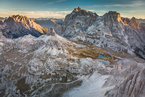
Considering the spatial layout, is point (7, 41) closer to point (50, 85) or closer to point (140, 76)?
point (50, 85)

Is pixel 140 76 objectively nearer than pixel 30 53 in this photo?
Yes

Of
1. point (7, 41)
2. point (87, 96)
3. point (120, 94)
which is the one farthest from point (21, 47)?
point (120, 94)

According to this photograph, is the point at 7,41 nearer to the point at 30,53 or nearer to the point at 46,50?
the point at 30,53

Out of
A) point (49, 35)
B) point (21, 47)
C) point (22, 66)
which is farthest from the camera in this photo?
point (49, 35)

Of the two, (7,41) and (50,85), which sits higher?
(7,41)

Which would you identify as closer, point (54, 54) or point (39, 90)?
point (39, 90)

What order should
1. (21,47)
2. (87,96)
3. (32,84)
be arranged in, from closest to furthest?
(87,96), (32,84), (21,47)

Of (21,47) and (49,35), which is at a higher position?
(49,35)

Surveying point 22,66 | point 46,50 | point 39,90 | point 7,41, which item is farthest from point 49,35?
point 39,90

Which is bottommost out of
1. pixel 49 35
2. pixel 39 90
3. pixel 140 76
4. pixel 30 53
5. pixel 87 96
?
pixel 39 90
